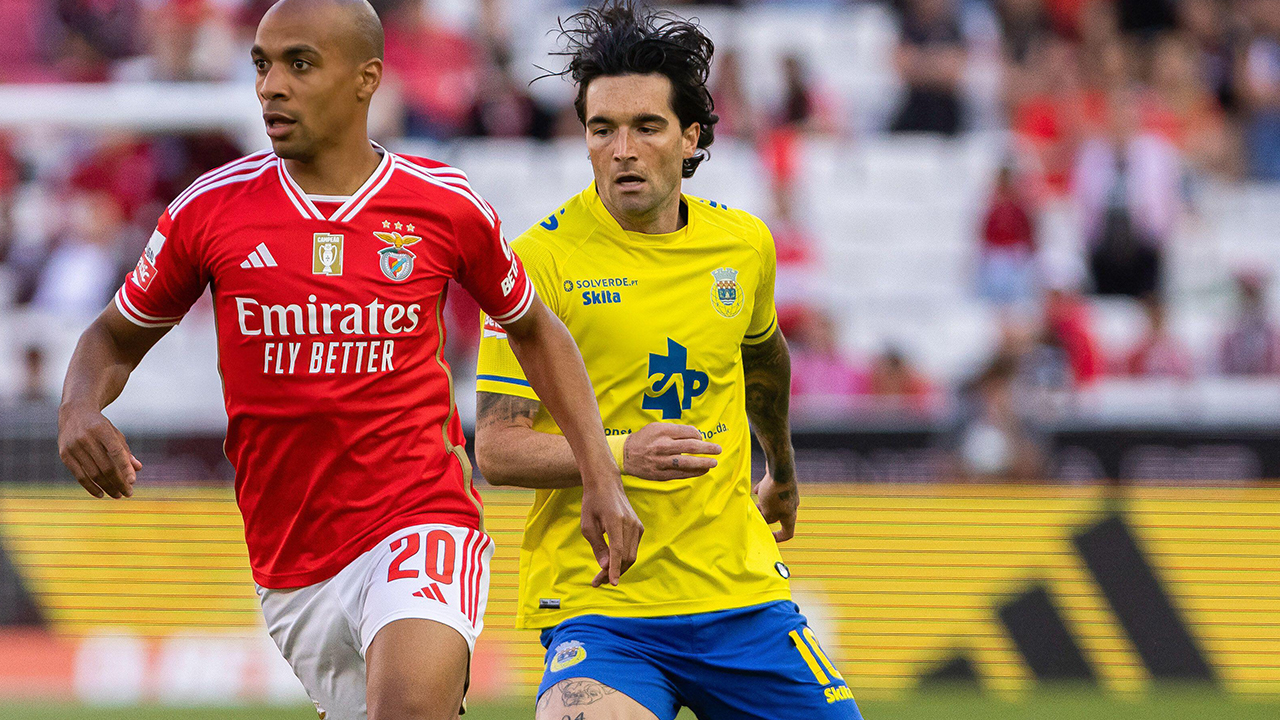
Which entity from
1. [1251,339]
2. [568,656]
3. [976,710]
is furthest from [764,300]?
[1251,339]

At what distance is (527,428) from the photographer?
4.51m

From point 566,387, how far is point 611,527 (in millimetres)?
405

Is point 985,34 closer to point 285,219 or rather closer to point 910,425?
point 910,425

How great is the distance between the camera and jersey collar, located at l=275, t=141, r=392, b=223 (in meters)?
4.22

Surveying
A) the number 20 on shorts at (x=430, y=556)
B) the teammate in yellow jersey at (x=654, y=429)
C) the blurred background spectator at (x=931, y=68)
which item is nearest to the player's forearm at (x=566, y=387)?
the teammate in yellow jersey at (x=654, y=429)

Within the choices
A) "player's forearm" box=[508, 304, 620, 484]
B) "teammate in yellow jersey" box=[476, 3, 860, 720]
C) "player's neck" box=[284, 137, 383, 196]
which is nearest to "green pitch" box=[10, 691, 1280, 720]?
"teammate in yellow jersey" box=[476, 3, 860, 720]

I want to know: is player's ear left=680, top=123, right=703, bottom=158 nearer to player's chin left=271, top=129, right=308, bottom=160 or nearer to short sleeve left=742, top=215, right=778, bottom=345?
short sleeve left=742, top=215, right=778, bottom=345

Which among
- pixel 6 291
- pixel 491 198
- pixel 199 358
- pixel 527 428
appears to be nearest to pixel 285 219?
pixel 527 428

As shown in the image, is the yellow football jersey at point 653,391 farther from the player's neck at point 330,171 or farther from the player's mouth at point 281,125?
the player's mouth at point 281,125

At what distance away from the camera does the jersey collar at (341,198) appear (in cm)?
422

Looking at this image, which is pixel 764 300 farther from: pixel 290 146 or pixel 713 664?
pixel 290 146

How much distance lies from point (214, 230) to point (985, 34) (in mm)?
11793

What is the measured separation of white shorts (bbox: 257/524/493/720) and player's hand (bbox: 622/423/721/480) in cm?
50

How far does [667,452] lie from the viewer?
422 centimetres
